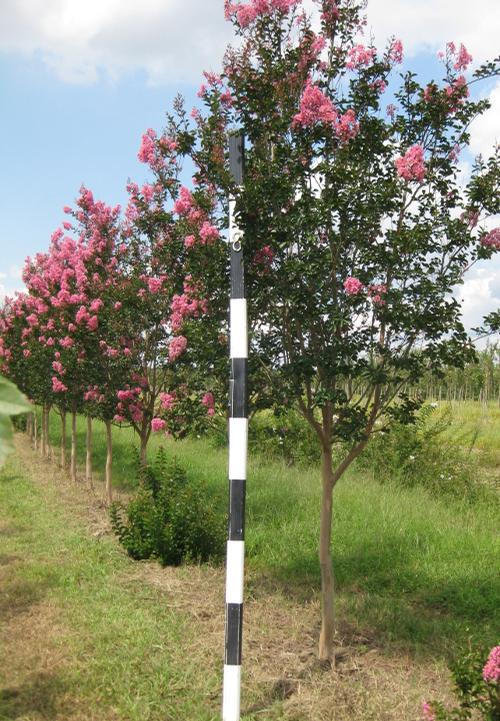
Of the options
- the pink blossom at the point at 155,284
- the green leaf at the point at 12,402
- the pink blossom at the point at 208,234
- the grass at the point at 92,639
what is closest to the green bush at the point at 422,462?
the pink blossom at the point at 155,284

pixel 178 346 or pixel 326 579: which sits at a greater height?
pixel 178 346

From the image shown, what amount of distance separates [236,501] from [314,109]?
2181 millimetres

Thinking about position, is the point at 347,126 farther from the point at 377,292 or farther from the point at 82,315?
the point at 82,315

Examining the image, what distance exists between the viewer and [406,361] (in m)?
3.75

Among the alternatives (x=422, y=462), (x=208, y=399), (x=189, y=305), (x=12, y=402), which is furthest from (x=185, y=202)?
(x=422, y=462)

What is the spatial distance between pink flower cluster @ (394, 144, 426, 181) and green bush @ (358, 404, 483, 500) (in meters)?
6.47

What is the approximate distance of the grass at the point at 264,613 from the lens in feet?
12.0

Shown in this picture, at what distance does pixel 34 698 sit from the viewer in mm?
3664

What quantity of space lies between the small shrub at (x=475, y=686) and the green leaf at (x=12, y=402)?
8.11ft

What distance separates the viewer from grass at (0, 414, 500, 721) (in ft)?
12.0

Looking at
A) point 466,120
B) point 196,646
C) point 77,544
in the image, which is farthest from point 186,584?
point 466,120

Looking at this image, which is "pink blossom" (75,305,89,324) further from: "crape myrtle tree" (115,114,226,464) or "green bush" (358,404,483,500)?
"green bush" (358,404,483,500)

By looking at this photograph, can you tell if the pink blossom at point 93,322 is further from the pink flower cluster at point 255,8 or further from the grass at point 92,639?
the pink flower cluster at point 255,8

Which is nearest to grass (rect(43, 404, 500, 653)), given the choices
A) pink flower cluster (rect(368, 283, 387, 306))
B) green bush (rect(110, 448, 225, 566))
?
green bush (rect(110, 448, 225, 566))
